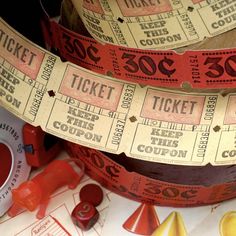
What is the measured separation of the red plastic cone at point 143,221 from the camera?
516 millimetres

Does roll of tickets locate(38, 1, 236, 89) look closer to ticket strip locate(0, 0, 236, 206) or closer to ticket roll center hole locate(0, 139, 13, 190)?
ticket strip locate(0, 0, 236, 206)

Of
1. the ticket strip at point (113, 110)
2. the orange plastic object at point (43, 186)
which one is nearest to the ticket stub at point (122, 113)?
the ticket strip at point (113, 110)

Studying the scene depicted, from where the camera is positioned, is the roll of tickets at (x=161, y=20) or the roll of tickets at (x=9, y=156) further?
the roll of tickets at (x=9, y=156)

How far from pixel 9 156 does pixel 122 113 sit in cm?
14

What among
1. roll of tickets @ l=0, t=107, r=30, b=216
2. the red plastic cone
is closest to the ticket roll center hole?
roll of tickets @ l=0, t=107, r=30, b=216

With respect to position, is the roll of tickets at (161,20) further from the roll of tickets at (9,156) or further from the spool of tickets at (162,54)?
the roll of tickets at (9,156)

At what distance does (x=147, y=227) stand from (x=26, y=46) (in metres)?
0.21

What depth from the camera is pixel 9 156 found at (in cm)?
52

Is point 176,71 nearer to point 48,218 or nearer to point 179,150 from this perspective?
point 179,150

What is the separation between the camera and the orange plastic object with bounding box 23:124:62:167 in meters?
0.52

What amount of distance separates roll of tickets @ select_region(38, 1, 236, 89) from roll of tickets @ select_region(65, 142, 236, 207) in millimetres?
105

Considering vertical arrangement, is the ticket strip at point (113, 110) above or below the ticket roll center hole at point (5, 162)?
above

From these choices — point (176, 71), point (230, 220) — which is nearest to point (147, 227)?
point (230, 220)

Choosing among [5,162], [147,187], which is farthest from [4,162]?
[147,187]
